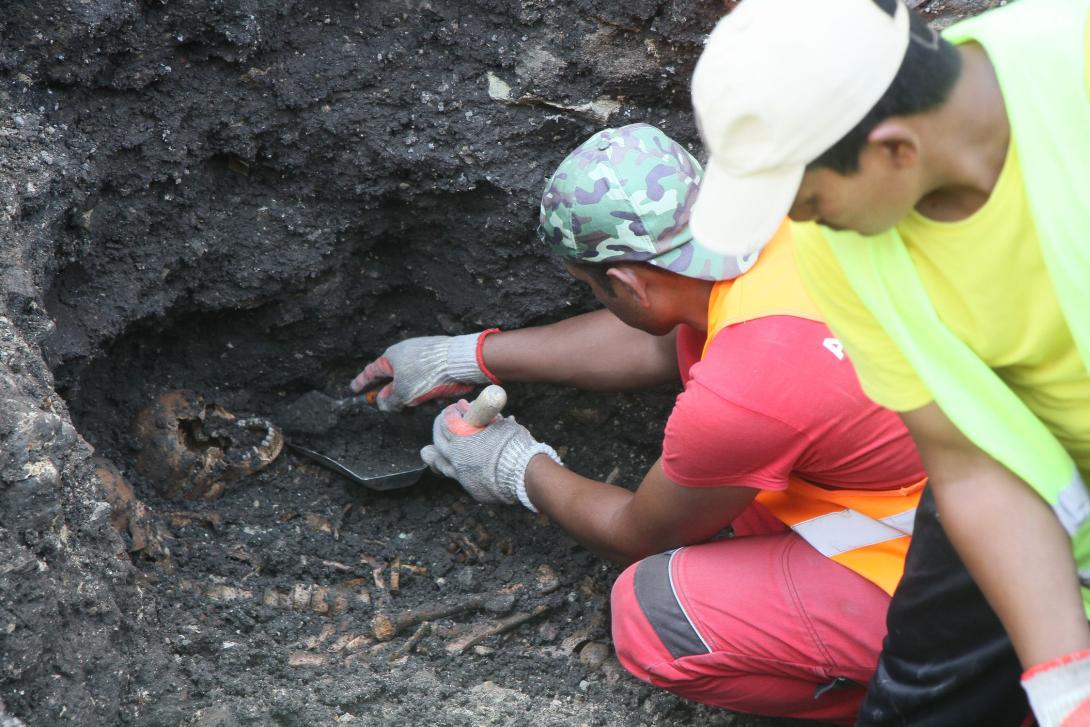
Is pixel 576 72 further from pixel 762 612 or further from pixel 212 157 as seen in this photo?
pixel 762 612

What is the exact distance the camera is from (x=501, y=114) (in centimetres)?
278

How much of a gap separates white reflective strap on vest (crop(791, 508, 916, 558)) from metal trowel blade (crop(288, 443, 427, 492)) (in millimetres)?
1171

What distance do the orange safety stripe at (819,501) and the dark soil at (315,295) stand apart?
22.2 inches

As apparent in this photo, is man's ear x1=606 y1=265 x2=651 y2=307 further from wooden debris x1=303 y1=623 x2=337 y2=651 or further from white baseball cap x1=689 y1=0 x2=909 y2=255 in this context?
wooden debris x1=303 y1=623 x2=337 y2=651

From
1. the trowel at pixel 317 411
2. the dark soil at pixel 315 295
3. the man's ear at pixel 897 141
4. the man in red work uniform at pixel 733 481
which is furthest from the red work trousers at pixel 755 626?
the man's ear at pixel 897 141

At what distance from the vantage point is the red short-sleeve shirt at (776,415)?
75.4 inches

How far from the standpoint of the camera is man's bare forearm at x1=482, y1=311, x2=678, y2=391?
273 cm

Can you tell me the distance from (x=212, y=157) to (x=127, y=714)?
1434 mm

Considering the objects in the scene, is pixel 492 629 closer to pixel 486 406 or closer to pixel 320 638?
pixel 320 638

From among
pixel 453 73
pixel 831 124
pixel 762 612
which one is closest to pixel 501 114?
pixel 453 73

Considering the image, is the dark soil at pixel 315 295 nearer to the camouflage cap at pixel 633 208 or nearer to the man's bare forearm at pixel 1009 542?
the camouflage cap at pixel 633 208

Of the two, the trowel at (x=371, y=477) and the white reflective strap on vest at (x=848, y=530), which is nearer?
the white reflective strap on vest at (x=848, y=530)

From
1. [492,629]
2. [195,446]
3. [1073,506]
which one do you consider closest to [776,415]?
[1073,506]

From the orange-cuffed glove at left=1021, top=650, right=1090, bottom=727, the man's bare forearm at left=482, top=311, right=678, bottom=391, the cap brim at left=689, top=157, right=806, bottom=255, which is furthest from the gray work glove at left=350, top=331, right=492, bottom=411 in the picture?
the orange-cuffed glove at left=1021, top=650, right=1090, bottom=727
